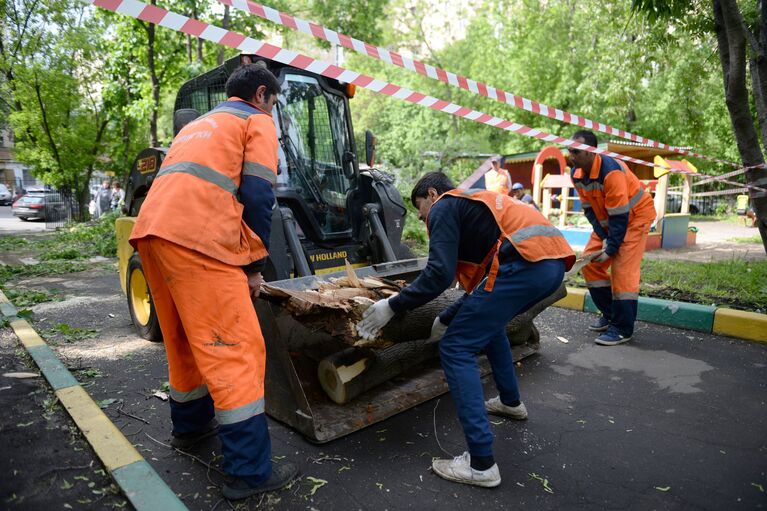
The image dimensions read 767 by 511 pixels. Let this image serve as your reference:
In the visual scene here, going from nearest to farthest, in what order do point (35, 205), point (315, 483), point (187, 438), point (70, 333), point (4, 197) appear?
1. point (315, 483)
2. point (187, 438)
3. point (70, 333)
4. point (35, 205)
5. point (4, 197)

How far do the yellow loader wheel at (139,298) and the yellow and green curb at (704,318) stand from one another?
4686 millimetres

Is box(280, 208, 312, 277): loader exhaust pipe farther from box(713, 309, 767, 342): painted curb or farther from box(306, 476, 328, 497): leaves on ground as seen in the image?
box(713, 309, 767, 342): painted curb

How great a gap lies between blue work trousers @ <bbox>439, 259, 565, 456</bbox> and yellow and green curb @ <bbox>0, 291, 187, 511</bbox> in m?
1.37

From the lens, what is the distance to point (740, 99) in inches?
215

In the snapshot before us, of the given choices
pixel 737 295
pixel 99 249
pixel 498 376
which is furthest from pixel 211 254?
pixel 99 249

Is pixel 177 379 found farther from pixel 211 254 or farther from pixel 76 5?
pixel 76 5

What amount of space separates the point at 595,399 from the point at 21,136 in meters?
19.6

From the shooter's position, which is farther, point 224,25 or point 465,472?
point 224,25

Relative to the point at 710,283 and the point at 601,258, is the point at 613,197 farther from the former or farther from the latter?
the point at 710,283

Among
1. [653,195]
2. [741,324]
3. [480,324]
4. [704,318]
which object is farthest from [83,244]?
[653,195]

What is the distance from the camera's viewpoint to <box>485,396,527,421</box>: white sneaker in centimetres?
328

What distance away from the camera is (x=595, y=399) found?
3.62 meters

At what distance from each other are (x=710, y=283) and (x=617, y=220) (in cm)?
253

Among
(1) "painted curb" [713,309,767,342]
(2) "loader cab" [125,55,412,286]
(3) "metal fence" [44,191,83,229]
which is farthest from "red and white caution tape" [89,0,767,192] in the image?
(3) "metal fence" [44,191,83,229]
